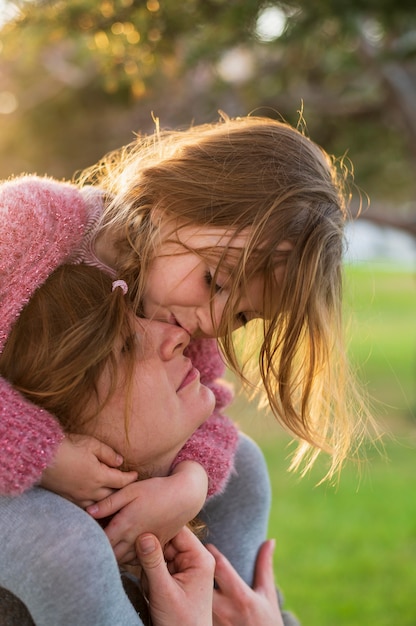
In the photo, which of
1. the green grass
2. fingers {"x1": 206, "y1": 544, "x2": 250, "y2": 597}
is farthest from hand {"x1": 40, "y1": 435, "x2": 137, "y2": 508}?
the green grass

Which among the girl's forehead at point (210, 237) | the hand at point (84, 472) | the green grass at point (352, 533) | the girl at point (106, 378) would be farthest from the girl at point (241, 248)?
the green grass at point (352, 533)

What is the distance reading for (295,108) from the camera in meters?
7.77

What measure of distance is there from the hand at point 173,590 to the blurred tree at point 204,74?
1.13m

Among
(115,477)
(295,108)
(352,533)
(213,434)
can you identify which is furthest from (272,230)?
(295,108)

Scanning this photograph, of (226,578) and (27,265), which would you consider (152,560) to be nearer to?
(226,578)

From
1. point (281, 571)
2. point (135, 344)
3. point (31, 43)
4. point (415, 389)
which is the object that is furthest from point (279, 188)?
point (415, 389)

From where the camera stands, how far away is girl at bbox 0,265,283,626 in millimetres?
1564

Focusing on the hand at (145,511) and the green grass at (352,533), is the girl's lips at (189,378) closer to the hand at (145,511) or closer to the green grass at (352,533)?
the hand at (145,511)

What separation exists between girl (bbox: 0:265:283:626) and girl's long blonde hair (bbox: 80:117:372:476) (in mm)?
146

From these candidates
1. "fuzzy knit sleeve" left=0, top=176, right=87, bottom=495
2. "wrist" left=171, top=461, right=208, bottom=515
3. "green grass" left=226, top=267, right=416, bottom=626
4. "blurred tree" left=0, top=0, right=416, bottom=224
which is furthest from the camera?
"green grass" left=226, top=267, right=416, bottom=626

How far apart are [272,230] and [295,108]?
20.3 ft

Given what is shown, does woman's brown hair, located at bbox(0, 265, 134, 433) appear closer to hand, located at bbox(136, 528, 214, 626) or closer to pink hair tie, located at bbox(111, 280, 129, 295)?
pink hair tie, located at bbox(111, 280, 129, 295)

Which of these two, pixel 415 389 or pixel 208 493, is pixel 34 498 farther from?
pixel 415 389

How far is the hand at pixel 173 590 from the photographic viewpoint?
1587 mm
